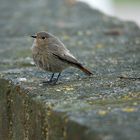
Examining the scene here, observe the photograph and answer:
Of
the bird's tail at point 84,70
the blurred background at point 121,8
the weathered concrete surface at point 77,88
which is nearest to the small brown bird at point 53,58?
the bird's tail at point 84,70

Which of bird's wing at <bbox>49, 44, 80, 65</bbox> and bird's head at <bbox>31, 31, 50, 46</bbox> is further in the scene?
bird's head at <bbox>31, 31, 50, 46</bbox>

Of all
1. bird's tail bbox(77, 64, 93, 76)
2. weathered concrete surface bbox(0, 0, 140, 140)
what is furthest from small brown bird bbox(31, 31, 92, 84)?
weathered concrete surface bbox(0, 0, 140, 140)

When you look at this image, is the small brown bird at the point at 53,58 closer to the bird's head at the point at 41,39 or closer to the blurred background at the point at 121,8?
the bird's head at the point at 41,39

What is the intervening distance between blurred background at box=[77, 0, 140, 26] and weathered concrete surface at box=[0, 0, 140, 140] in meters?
8.82

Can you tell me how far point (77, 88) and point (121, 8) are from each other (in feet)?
63.3

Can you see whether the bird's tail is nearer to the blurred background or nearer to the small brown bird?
the small brown bird

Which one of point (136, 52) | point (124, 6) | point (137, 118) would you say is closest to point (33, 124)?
point (137, 118)

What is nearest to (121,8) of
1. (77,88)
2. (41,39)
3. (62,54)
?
(41,39)

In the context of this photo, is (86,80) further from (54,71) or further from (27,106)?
(27,106)

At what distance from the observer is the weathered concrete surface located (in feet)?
12.9

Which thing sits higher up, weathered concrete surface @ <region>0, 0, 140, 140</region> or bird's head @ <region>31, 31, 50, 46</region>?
bird's head @ <region>31, 31, 50, 46</region>

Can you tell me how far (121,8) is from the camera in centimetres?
2420

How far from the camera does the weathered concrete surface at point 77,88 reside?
3932 millimetres

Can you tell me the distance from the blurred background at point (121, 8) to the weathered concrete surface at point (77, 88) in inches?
347
